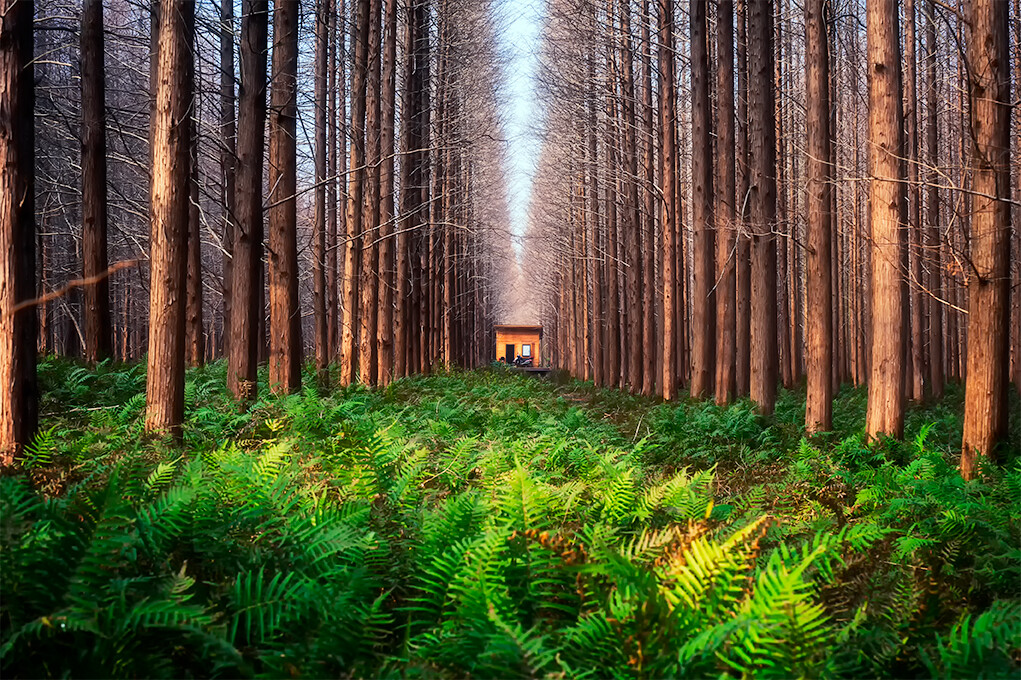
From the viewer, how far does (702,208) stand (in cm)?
1491

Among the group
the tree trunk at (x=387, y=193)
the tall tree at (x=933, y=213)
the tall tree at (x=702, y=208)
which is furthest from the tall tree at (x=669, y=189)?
the tree trunk at (x=387, y=193)

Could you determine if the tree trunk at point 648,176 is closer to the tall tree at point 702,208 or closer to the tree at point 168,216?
the tall tree at point 702,208

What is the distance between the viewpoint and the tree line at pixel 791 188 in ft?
23.5

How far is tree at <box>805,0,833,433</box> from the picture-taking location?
10.2m

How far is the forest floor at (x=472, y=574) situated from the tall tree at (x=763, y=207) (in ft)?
22.2

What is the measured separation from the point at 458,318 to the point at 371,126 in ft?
59.4

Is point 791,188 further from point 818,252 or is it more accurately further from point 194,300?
point 194,300

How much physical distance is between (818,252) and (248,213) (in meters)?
7.16

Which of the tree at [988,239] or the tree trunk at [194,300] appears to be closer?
the tree at [988,239]

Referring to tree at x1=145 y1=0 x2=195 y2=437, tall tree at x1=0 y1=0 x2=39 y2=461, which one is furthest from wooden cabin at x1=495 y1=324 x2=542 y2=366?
tall tree at x1=0 y1=0 x2=39 y2=461

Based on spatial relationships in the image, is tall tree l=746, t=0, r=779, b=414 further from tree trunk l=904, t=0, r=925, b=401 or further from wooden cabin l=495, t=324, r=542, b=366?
wooden cabin l=495, t=324, r=542, b=366

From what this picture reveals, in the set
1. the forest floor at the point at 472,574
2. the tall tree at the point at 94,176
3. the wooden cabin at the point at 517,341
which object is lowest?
the forest floor at the point at 472,574

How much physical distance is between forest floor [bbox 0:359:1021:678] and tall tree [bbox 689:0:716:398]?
377 inches

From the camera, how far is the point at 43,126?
67.9ft
